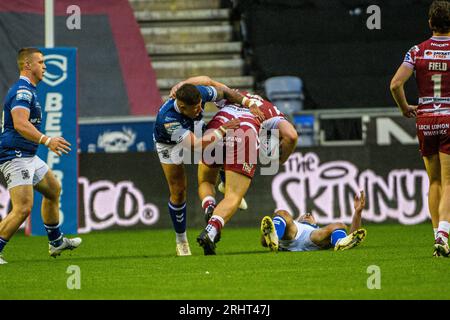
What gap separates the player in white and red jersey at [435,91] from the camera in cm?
915

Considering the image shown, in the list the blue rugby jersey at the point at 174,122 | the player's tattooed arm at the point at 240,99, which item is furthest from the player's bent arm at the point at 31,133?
the player's tattooed arm at the point at 240,99

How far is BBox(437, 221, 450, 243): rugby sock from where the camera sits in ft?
29.5

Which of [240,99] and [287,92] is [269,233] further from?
[287,92]

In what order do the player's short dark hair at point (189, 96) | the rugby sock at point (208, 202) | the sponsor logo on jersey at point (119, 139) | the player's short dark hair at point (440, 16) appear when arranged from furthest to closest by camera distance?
the sponsor logo on jersey at point (119, 139), the rugby sock at point (208, 202), the player's short dark hair at point (189, 96), the player's short dark hair at point (440, 16)

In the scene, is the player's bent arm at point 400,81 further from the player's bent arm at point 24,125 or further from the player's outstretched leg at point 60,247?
the player's outstretched leg at point 60,247

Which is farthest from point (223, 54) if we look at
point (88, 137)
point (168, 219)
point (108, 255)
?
point (108, 255)

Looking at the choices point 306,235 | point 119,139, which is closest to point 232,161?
point 306,235

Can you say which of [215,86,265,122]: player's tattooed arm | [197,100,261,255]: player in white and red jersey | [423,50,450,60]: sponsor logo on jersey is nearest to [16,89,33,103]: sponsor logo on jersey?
[197,100,261,255]: player in white and red jersey

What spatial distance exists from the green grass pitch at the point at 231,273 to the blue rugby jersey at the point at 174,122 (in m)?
1.08

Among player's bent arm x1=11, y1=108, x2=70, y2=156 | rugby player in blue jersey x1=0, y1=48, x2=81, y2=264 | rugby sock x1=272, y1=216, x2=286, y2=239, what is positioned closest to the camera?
player's bent arm x1=11, y1=108, x2=70, y2=156

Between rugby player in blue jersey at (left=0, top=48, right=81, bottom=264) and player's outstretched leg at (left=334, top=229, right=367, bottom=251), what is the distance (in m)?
2.63

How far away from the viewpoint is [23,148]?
32.9 feet

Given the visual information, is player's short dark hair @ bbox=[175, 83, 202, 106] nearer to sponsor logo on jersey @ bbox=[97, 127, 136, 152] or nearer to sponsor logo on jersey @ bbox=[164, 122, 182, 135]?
sponsor logo on jersey @ bbox=[164, 122, 182, 135]

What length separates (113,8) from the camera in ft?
63.5
